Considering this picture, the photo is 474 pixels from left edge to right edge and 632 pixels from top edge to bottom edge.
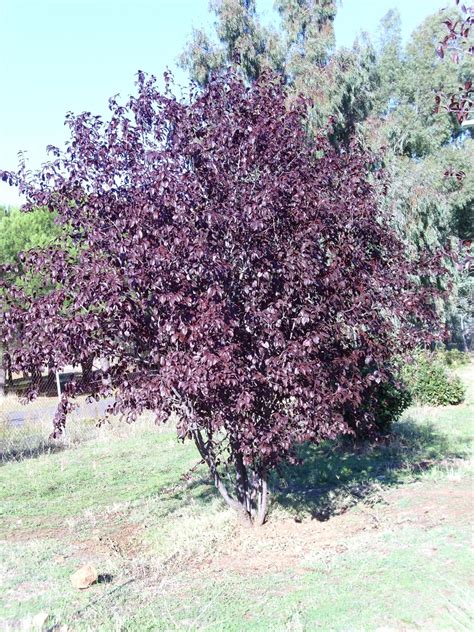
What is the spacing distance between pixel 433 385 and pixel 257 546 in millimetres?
7917

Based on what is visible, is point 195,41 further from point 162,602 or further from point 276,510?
point 162,602

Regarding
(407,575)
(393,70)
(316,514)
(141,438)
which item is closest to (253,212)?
(407,575)

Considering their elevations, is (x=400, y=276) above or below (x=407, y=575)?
above

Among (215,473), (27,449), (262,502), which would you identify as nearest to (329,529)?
(262,502)

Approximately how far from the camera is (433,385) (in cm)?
1234

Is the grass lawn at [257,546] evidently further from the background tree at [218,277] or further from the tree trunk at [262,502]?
the background tree at [218,277]

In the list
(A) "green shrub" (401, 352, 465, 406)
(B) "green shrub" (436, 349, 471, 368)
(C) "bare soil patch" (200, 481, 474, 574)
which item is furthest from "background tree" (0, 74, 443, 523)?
(B) "green shrub" (436, 349, 471, 368)

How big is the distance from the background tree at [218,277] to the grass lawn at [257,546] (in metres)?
0.79

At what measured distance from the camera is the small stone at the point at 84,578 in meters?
4.61

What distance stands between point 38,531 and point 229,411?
294 centimetres

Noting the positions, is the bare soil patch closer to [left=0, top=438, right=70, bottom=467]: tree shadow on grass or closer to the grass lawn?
the grass lawn

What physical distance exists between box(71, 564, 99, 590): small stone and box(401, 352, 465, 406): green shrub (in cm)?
869

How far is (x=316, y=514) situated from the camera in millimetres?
6094

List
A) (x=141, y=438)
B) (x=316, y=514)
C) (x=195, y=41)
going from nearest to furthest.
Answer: (x=316, y=514) < (x=141, y=438) < (x=195, y=41)
